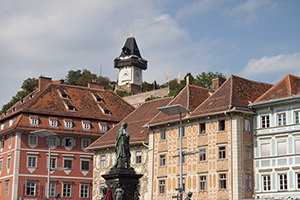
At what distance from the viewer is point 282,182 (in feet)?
149

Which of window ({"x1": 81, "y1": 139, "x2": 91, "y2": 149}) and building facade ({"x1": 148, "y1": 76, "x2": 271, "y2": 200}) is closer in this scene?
building facade ({"x1": 148, "y1": 76, "x2": 271, "y2": 200})

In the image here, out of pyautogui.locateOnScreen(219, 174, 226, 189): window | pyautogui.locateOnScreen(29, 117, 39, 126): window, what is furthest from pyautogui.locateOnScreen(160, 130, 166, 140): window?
pyautogui.locateOnScreen(29, 117, 39, 126): window

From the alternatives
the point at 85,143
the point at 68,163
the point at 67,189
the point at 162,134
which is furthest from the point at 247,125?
the point at 67,189

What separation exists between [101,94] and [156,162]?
23670mm

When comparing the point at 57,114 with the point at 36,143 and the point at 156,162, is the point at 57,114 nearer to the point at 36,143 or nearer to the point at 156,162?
the point at 36,143

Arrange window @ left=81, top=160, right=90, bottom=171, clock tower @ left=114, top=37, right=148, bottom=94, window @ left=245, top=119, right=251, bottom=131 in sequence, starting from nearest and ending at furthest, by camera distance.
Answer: window @ left=245, top=119, right=251, bottom=131 < window @ left=81, top=160, right=90, bottom=171 < clock tower @ left=114, top=37, right=148, bottom=94

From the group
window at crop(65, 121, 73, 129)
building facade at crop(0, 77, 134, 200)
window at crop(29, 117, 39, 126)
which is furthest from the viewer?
window at crop(65, 121, 73, 129)

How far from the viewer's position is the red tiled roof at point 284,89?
4720 centimetres

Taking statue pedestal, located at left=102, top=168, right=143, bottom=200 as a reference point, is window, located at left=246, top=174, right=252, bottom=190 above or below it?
above

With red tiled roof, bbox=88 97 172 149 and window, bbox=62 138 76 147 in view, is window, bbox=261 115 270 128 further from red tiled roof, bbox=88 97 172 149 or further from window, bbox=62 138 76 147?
window, bbox=62 138 76 147

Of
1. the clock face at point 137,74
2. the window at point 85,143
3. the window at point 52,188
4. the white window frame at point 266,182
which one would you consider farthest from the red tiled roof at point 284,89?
the clock face at point 137,74

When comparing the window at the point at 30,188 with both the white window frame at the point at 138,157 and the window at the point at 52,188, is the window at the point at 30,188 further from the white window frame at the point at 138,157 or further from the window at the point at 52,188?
the white window frame at the point at 138,157

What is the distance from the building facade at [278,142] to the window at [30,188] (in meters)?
27.0

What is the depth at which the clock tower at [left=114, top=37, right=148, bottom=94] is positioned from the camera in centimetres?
17619
